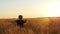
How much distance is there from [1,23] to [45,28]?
0.41 meters

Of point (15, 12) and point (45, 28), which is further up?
point (15, 12)

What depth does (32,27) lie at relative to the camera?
1146 millimetres

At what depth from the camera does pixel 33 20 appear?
118 centimetres

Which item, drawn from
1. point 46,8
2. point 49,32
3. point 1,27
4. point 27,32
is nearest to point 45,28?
point 49,32

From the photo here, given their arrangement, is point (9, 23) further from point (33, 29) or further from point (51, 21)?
point (51, 21)

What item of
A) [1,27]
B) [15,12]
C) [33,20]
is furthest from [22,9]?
[1,27]

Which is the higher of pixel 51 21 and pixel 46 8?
pixel 46 8

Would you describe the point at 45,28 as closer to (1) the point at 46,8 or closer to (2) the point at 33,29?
(2) the point at 33,29

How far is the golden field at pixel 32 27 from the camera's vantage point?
3.66ft

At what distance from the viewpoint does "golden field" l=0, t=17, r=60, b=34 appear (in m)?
1.12

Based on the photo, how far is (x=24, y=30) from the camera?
1127 mm

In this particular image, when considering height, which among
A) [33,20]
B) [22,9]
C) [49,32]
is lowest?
[49,32]

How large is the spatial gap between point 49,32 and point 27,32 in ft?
0.67

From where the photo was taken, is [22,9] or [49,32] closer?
[49,32]
